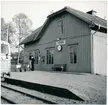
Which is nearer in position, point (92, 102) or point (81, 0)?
point (92, 102)

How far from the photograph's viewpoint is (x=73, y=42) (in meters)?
11.5

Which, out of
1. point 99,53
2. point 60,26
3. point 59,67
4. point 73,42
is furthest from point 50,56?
point 99,53

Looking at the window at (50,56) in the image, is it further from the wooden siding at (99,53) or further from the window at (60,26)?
the wooden siding at (99,53)

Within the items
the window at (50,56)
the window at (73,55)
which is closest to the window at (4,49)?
the window at (73,55)

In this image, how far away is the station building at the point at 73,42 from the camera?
10.4m

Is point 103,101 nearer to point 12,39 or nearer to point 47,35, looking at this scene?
point 47,35

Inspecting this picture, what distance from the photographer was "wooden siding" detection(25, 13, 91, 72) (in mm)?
10594

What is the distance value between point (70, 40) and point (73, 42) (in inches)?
14.1

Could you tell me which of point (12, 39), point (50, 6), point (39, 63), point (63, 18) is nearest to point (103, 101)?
point (50, 6)

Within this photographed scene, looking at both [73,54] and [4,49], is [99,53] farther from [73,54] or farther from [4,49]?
[4,49]

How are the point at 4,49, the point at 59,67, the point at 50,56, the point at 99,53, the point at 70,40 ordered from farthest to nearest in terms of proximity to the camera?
the point at 50,56 → the point at 59,67 → the point at 70,40 → the point at 99,53 → the point at 4,49

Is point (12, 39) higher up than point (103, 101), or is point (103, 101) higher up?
point (12, 39)

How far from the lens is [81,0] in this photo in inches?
169

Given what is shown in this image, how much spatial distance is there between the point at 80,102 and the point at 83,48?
7.05 metres
